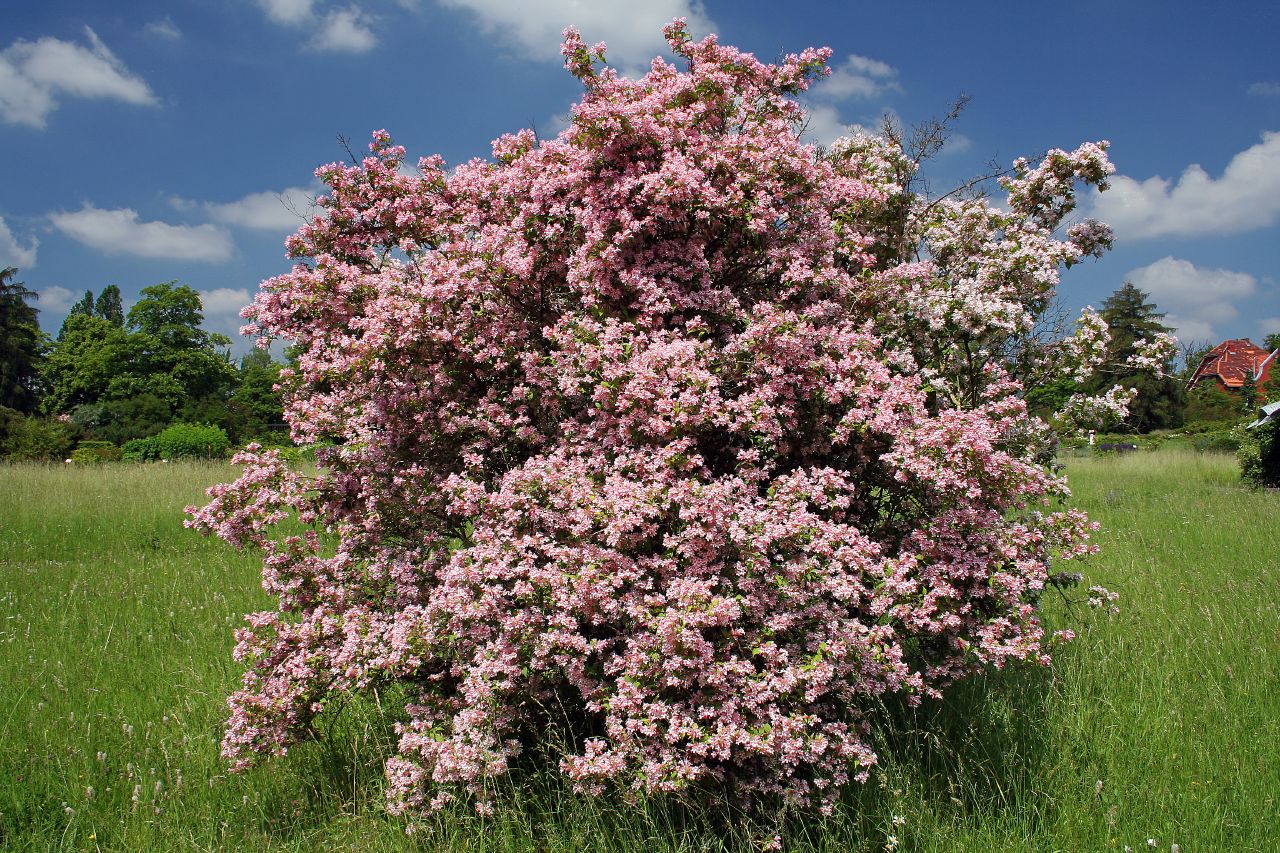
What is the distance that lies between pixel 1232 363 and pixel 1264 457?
71.1 m

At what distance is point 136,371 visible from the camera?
56844 mm

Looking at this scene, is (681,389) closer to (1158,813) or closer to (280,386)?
(280,386)

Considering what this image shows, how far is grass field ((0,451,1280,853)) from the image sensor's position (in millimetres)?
4016

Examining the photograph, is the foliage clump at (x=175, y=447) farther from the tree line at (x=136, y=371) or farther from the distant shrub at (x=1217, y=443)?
the distant shrub at (x=1217, y=443)

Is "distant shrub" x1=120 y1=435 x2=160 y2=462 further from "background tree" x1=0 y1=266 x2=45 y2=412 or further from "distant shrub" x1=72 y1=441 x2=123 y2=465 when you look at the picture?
"background tree" x1=0 y1=266 x2=45 y2=412

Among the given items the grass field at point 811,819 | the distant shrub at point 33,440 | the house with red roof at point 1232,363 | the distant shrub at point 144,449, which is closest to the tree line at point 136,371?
the distant shrub at point 33,440

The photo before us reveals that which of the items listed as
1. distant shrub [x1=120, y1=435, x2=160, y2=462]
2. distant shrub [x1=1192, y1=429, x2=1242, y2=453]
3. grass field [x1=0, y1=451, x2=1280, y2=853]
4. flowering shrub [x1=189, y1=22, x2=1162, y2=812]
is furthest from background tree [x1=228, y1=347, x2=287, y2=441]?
distant shrub [x1=1192, y1=429, x2=1242, y2=453]

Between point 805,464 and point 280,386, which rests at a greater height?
point 280,386

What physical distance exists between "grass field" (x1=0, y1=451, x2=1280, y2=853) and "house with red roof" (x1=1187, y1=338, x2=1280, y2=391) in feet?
263

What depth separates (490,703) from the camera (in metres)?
3.86

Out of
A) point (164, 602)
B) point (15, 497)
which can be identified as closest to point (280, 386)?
point (164, 602)

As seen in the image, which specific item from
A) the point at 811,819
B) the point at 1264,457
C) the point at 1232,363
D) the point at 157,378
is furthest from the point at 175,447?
the point at 1232,363

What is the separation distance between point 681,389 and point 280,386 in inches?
124

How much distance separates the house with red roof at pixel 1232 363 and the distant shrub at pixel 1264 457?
62655mm
